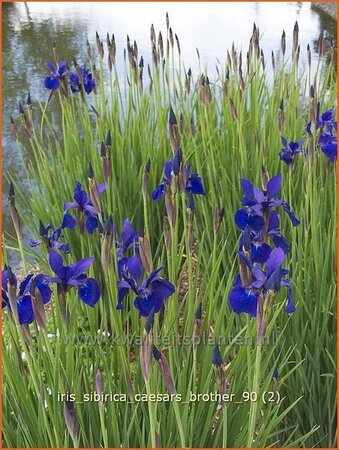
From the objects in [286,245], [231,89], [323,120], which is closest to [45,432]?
[286,245]

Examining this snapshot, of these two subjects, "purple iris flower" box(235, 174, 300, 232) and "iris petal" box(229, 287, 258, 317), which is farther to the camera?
"purple iris flower" box(235, 174, 300, 232)

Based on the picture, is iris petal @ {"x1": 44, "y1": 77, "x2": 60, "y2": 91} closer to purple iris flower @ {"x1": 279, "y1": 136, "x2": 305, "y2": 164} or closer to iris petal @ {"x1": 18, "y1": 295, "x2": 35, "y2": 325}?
purple iris flower @ {"x1": 279, "y1": 136, "x2": 305, "y2": 164}

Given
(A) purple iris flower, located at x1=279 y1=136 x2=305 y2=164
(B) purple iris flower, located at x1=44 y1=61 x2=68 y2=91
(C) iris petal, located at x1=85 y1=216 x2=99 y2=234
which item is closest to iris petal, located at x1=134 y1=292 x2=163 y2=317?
(C) iris petal, located at x1=85 y1=216 x2=99 y2=234

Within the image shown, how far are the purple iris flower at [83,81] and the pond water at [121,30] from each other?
7.27 feet

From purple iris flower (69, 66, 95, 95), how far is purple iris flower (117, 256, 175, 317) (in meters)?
2.02

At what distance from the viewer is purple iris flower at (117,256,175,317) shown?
1.48 m

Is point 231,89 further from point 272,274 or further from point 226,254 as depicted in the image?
point 272,274

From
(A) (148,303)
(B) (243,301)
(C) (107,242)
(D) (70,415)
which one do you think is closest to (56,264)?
(C) (107,242)

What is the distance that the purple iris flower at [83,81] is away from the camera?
3.40m

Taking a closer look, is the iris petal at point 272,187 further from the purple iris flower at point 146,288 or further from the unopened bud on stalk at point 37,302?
the unopened bud on stalk at point 37,302

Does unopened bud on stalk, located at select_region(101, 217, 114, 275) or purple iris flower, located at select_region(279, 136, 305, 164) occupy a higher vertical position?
unopened bud on stalk, located at select_region(101, 217, 114, 275)

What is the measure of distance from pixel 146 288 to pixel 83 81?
2185 mm

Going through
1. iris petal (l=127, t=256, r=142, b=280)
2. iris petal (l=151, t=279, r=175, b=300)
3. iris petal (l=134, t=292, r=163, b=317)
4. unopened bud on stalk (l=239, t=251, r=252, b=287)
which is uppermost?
unopened bud on stalk (l=239, t=251, r=252, b=287)

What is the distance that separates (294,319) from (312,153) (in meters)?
0.65
